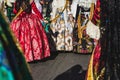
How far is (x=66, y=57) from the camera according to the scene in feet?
30.0

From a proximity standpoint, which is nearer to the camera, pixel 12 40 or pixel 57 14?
pixel 12 40

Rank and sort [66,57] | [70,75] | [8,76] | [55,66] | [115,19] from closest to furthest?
[8,76], [115,19], [70,75], [55,66], [66,57]

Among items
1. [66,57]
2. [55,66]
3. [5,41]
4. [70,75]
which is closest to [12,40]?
[5,41]

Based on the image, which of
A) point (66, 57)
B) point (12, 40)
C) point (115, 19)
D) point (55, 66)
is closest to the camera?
point (12, 40)

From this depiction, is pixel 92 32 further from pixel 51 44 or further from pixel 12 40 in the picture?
pixel 12 40

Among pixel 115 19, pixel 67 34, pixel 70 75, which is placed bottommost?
pixel 70 75

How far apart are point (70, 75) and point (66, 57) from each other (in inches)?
69.4

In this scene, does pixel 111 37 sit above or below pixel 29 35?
above

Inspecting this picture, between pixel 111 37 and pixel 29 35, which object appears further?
pixel 29 35

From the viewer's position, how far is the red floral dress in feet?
28.0

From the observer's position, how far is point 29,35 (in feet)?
28.2

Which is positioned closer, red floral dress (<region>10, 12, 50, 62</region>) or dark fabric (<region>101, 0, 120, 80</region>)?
dark fabric (<region>101, 0, 120, 80</region>)

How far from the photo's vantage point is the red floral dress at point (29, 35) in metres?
8.54

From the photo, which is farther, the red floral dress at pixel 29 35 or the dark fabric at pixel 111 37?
the red floral dress at pixel 29 35
